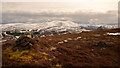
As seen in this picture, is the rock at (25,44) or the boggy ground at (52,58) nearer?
the boggy ground at (52,58)

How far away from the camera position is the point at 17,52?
3209 cm

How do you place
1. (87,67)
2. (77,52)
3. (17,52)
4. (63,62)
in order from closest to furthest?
(87,67) < (63,62) < (17,52) < (77,52)

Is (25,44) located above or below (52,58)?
above

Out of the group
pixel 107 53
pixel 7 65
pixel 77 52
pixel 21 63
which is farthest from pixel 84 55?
pixel 7 65

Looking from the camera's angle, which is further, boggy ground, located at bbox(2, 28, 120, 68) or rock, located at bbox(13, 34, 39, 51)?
rock, located at bbox(13, 34, 39, 51)

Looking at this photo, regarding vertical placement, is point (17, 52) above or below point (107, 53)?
above

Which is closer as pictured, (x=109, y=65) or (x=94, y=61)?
(x=109, y=65)

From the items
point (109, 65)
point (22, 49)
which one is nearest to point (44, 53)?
point (22, 49)

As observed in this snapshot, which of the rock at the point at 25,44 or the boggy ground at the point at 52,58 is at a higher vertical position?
the rock at the point at 25,44

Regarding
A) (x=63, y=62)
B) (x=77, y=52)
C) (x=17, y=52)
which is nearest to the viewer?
(x=63, y=62)

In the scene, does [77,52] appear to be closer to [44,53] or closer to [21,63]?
[44,53]

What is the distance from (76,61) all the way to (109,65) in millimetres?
6683

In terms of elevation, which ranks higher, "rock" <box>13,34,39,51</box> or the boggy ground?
"rock" <box>13,34,39,51</box>

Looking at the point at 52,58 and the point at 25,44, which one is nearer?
the point at 52,58
